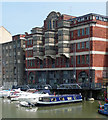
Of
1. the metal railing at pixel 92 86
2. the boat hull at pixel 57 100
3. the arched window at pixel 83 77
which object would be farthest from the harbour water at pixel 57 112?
the arched window at pixel 83 77

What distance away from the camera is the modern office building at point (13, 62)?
260 feet

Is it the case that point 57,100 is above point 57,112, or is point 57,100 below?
above

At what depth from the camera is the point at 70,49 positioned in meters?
58.3

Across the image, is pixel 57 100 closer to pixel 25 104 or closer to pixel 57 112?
pixel 57 112

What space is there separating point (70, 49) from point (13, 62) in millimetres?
30920

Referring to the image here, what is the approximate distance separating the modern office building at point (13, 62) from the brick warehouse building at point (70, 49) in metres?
10.9

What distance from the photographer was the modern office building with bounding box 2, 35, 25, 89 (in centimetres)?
7919

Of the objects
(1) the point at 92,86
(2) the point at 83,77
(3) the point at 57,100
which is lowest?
(3) the point at 57,100

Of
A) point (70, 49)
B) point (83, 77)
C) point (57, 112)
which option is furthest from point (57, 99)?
point (70, 49)

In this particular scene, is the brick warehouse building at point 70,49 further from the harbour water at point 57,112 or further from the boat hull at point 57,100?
the harbour water at point 57,112

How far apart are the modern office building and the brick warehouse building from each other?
35.7 feet

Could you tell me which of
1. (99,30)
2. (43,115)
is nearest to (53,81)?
(99,30)

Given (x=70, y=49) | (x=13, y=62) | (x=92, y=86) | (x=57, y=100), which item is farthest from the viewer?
(x=13, y=62)

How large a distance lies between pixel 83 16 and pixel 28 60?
26.1 meters
